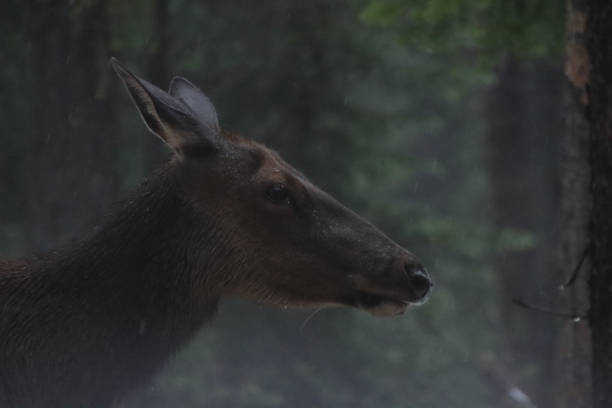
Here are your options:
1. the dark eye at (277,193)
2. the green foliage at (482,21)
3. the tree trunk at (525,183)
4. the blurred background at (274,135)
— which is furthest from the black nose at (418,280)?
the tree trunk at (525,183)

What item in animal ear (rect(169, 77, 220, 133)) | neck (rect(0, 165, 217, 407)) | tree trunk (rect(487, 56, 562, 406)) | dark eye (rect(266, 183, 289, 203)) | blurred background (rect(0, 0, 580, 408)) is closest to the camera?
neck (rect(0, 165, 217, 407))

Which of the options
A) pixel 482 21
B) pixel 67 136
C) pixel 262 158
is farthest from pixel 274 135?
pixel 262 158

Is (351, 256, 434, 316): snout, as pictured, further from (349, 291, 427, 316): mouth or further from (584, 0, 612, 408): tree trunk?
(584, 0, 612, 408): tree trunk

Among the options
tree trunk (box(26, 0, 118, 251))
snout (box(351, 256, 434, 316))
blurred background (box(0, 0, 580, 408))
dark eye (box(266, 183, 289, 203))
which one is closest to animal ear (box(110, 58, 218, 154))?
dark eye (box(266, 183, 289, 203))

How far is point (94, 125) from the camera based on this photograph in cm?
948

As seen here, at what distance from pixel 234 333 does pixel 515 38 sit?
5563 mm

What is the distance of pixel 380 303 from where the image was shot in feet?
13.7

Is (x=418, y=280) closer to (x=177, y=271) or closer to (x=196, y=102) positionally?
(x=177, y=271)

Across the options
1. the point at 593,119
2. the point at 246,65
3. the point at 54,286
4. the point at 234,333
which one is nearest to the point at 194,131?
the point at 54,286

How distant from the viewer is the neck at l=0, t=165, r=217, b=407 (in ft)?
13.5

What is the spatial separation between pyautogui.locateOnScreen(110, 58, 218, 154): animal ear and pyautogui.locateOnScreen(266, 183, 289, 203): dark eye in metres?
0.36

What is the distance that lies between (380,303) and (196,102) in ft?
4.99

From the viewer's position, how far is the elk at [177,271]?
13.5 ft

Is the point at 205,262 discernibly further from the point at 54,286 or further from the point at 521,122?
the point at 521,122
